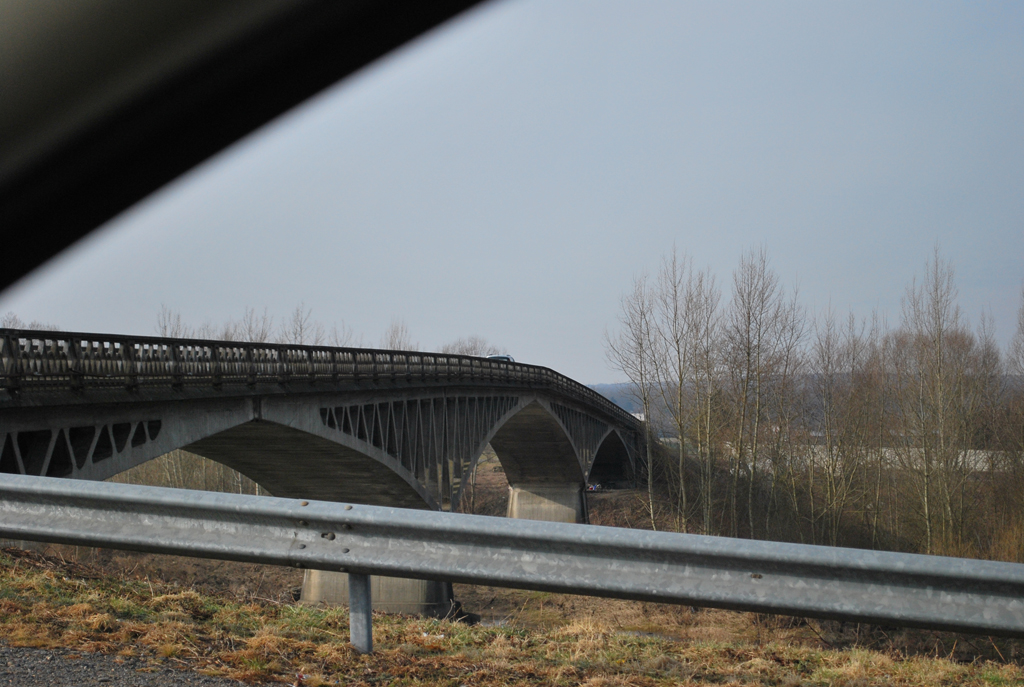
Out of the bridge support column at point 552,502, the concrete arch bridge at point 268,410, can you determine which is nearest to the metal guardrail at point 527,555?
the concrete arch bridge at point 268,410

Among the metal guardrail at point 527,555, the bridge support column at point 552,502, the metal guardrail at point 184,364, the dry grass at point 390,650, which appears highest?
the metal guardrail at point 184,364

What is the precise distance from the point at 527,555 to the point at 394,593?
2215 centimetres

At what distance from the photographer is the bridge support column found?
159 feet

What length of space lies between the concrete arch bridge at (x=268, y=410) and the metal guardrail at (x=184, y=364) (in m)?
0.03

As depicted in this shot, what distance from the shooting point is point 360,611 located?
343 cm

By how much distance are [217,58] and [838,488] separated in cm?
3758

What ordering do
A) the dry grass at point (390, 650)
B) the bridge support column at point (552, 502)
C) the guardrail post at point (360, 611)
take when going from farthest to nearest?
the bridge support column at point (552, 502) → the dry grass at point (390, 650) → the guardrail post at point (360, 611)

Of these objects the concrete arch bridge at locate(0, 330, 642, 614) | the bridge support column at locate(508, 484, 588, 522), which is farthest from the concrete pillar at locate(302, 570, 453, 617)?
the bridge support column at locate(508, 484, 588, 522)

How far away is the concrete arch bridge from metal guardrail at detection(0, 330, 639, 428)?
3 centimetres

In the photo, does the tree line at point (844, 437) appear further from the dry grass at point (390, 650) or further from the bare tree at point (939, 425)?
the dry grass at point (390, 650)

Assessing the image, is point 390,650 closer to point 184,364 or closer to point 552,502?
point 184,364

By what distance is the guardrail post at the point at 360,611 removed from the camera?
10.8 feet

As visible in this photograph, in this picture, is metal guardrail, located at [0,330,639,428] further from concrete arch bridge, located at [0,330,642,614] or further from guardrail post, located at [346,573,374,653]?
guardrail post, located at [346,573,374,653]

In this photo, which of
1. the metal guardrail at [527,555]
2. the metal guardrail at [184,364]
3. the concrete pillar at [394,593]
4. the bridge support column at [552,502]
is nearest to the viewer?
the metal guardrail at [527,555]
